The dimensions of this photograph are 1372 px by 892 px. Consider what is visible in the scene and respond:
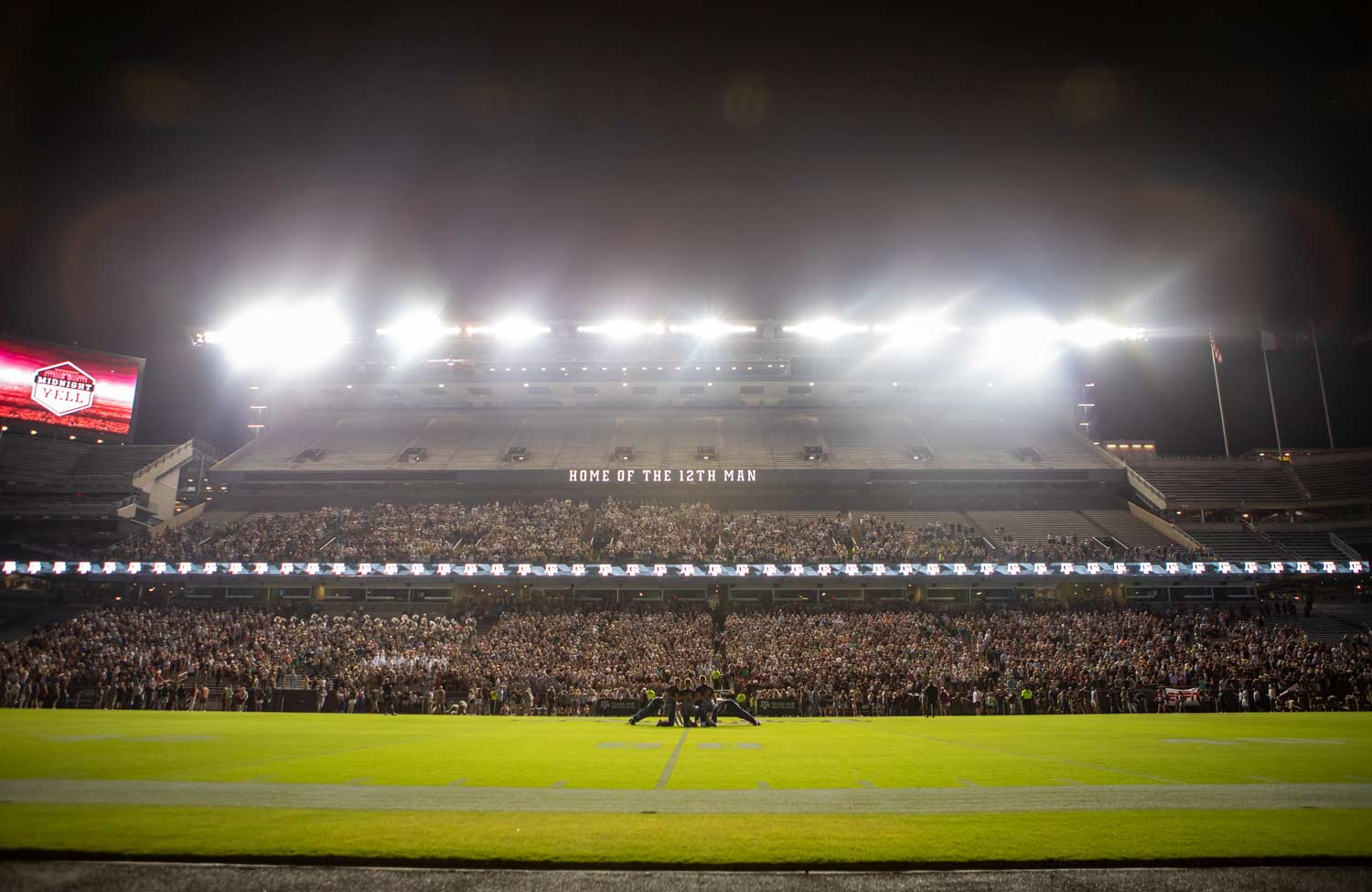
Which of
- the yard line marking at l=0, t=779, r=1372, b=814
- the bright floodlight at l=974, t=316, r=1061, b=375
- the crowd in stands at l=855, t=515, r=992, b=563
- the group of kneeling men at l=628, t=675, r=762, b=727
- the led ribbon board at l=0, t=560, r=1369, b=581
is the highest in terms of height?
the bright floodlight at l=974, t=316, r=1061, b=375

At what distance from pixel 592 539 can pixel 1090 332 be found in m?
42.7

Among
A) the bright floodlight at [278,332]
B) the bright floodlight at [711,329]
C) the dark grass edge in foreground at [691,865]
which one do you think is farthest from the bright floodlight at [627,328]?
the dark grass edge in foreground at [691,865]

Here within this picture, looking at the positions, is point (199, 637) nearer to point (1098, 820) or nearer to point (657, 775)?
point (657, 775)

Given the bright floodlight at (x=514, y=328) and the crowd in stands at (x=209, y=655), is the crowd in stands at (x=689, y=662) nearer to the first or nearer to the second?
the crowd in stands at (x=209, y=655)

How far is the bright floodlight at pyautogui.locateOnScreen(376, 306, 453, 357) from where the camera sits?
211 feet

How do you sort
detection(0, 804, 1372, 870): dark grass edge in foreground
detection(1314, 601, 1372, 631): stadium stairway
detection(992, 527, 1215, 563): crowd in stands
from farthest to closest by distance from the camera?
detection(992, 527, 1215, 563): crowd in stands → detection(1314, 601, 1372, 631): stadium stairway → detection(0, 804, 1372, 870): dark grass edge in foreground

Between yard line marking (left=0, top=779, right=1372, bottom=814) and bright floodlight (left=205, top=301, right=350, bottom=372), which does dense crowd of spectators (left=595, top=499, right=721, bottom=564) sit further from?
yard line marking (left=0, top=779, right=1372, bottom=814)

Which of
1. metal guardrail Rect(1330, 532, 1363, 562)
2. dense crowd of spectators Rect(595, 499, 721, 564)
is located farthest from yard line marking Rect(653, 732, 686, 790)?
metal guardrail Rect(1330, 532, 1363, 562)

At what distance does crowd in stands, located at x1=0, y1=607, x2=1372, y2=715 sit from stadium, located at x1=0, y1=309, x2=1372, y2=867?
209 mm

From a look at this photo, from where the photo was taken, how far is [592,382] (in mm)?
68812

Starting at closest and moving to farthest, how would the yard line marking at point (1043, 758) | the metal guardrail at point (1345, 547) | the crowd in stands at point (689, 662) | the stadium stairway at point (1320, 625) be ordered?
1. the yard line marking at point (1043, 758)
2. the crowd in stands at point (689, 662)
3. the stadium stairway at point (1320, 625)
4. the metal guardrail at point (1345, 547)

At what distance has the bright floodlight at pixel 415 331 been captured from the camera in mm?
64250

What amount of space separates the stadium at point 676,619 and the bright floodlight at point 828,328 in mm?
534

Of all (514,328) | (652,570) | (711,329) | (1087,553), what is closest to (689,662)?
(652,570)
